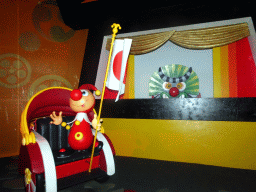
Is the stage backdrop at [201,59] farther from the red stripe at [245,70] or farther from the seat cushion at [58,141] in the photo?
the seat cushion at [58,141]

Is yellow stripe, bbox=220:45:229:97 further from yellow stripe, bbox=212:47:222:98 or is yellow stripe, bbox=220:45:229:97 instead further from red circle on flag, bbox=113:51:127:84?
red circle on flag, bbox=113:51:127:84

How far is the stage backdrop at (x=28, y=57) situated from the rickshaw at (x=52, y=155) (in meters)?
0.94

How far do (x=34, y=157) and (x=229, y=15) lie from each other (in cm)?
243

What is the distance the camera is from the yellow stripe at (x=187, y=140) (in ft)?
6.12

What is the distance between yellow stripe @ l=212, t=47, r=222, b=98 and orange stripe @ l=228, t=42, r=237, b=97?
0.56ft

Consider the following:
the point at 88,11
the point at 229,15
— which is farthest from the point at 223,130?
the point at 88,11

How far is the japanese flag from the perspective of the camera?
1.41 meters

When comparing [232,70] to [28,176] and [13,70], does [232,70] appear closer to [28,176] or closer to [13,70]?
[28,176]

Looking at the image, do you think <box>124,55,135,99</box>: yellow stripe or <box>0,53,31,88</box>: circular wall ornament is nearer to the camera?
<box>0,53,31,88</box>: circular wall ornament

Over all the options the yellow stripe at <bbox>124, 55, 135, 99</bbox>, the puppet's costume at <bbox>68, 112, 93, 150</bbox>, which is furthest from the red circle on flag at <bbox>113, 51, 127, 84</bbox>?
the yellow stripe at <bbox>124, 55, 135, 99</bbox>

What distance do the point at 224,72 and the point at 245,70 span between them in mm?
313

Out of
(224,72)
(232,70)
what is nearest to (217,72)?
(224,72)

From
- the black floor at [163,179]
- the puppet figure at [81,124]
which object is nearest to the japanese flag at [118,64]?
the puppet figure at [81,124]

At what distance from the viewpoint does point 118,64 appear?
1452mm
